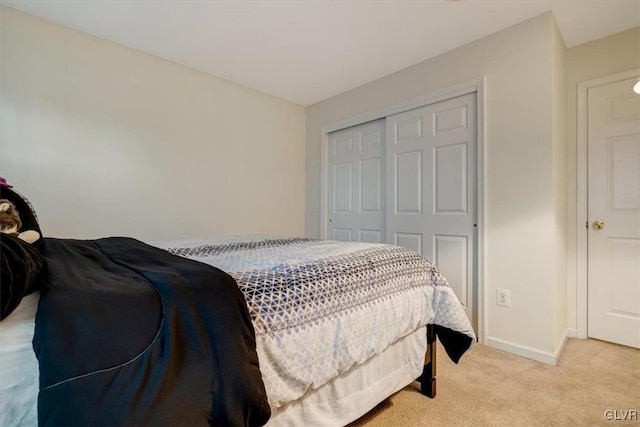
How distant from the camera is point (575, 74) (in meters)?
2.45

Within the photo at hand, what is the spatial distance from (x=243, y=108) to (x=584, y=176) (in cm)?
322

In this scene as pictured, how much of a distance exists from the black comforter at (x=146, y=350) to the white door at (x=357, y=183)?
2.54 meters

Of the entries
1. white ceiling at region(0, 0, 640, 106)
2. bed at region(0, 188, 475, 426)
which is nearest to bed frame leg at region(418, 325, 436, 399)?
bed at region(0, 188, 475, 426)

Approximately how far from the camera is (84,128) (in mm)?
2324

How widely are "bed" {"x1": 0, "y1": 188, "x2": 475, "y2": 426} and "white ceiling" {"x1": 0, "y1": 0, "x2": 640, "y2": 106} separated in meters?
1.72

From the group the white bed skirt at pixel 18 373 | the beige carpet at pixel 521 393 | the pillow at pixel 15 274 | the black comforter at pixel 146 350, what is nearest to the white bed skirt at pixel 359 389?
the beige carpet at pixel 521 393

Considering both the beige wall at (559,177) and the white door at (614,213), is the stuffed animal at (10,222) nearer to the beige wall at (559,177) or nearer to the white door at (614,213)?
the beige wall at (559,177)

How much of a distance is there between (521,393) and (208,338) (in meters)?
1.79

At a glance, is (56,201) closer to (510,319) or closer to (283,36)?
(283,36)

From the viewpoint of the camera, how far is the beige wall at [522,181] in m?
2.05

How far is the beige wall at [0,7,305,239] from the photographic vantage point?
2102mm

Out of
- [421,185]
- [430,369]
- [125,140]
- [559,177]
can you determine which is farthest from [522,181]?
[125,140]

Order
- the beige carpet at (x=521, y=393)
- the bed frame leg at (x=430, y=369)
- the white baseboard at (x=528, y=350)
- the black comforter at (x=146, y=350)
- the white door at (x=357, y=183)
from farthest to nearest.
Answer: the white door at (x=357, y=183)
the white baseboard at (x=528, y=350)
the bed frame leg at (x=430, y=369)
the beige carpet at (x=521, y=393)
the black comforter at (x=146, y=350)

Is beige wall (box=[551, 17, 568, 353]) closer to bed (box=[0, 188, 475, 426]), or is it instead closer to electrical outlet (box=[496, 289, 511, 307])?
electrical outlet (box=[496, 289, 511, 307])
